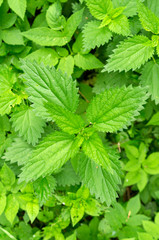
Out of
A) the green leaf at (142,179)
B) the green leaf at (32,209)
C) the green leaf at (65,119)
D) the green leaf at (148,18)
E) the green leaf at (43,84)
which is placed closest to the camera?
the green leaf at (65,119)

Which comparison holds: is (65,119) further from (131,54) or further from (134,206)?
(134,206)

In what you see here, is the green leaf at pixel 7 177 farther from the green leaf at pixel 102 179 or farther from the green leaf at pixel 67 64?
the green leaf at pixel 67 64

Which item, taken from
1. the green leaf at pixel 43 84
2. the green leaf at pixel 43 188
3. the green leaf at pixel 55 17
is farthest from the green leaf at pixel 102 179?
the green leaf at pixel 55 17

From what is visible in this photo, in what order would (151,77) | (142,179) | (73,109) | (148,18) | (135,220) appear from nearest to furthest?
(73,109), (148,18), (151,77), (135,220), (142,179)

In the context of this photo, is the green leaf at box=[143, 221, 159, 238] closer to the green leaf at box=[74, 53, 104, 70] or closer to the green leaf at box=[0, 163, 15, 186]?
the green leaf at box=[0, 163, 15, 186]

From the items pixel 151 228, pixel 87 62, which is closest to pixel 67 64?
pixel 87 62

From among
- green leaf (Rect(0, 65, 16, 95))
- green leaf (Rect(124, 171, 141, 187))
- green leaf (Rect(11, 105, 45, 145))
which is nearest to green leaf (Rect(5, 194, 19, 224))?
green leaf (Rect(11, 105, 45, 145))
